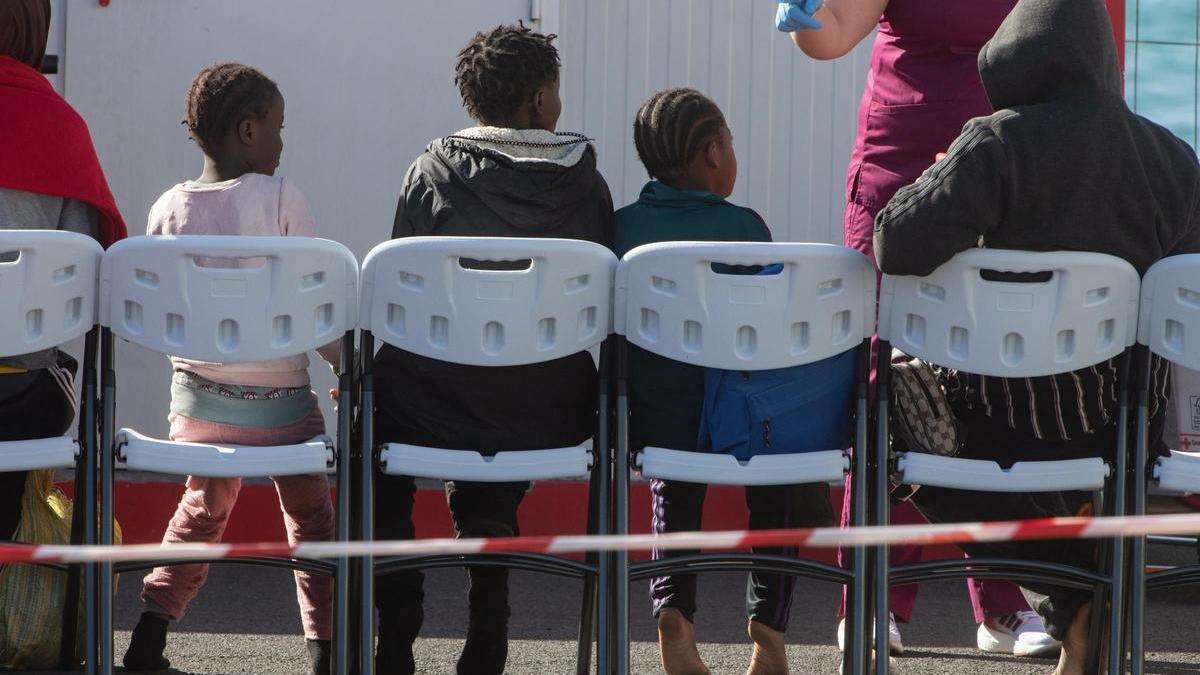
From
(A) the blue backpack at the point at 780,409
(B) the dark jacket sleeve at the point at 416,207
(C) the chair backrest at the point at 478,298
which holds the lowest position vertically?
(A) the blue backpack at the point at 780,409

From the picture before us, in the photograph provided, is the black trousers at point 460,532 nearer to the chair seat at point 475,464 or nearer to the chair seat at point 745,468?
the chair seat at point 475,464

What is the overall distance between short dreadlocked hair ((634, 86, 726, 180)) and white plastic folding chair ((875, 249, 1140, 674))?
2.11ft

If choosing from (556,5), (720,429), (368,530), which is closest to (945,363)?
(720,429)

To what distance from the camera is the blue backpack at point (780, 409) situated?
10.4 ft

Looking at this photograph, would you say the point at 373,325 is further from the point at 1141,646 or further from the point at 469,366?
the point at 1141,646

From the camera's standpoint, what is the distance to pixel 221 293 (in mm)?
3033

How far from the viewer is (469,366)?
325 centimetres

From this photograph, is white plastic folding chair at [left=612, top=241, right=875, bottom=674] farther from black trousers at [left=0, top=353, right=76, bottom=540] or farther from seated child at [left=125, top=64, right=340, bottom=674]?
black trousers at [left=0, top=353, right=76, bottom=540]

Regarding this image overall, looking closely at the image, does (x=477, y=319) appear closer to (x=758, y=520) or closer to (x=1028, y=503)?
(x=758, y=520)

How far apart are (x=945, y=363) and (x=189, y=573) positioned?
1699 mm

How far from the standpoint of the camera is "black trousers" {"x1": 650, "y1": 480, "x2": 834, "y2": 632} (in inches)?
134

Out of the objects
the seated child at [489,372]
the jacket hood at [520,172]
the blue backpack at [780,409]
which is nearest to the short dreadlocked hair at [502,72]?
the seated child at [489,372]

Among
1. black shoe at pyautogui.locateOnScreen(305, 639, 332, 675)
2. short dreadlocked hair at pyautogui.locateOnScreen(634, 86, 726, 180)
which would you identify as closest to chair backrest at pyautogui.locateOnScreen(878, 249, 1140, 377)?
short dreadlocked hair at pyautogui.locateOnScreen(634, 86, 726, 180)

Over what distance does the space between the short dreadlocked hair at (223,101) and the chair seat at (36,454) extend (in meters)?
0.87
